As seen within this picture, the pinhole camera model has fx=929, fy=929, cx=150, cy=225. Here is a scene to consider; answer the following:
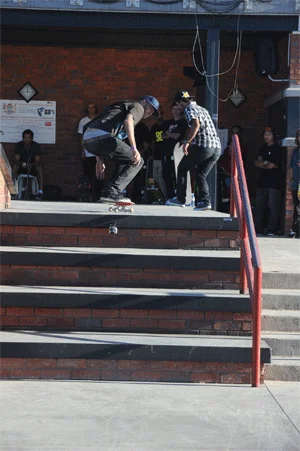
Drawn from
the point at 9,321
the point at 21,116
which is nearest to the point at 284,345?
the point at 9,321

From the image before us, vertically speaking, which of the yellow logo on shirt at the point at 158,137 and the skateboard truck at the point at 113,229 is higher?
the yellow logo on shirt at the point at 158,137

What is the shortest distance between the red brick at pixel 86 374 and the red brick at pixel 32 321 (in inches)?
25.4

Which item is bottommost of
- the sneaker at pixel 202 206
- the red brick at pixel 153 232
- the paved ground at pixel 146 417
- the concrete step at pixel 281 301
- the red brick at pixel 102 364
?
the paved ground at pixel 146 417

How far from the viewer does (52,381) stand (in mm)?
7035

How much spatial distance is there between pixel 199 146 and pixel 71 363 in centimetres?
408

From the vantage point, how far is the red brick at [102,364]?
7.09 meters

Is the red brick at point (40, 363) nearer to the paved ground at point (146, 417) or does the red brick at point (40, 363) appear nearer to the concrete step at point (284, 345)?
the paved ground at point (146, 417)

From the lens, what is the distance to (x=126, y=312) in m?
7.59

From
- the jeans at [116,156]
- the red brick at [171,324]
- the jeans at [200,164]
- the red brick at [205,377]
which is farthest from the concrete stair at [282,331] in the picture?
the jeans at [200,164]

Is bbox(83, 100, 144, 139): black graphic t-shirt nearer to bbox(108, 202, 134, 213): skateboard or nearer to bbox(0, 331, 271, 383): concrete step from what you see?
bbox(108, 202, 134, 213): skateboard

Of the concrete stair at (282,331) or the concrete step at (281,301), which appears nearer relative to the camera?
the concrete stair at (282,331)

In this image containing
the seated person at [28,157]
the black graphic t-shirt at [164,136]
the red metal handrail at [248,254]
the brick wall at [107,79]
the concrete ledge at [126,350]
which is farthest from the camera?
the brick wall at [107,79]

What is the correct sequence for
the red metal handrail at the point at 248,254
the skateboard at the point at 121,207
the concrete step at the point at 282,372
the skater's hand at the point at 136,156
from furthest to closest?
the skater's hand at the point at 136,156 → the skateboard at the point at 121,207 → the concrete step at the point at 282,372 → the red metal handrail at the point at 248,254

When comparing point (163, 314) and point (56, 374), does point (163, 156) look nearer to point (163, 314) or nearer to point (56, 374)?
point (163, 314)
